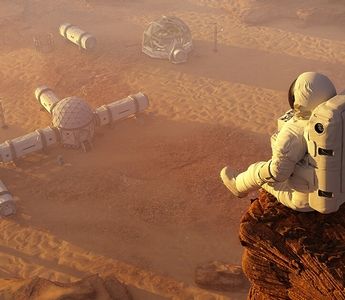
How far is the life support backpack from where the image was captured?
430 cm

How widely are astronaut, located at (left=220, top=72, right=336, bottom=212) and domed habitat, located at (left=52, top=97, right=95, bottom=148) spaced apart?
11865 millimetres

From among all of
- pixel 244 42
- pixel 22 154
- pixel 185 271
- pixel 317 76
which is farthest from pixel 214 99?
pixel 317 76

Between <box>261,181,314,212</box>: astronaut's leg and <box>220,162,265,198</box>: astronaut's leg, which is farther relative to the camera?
<box>220,162,265,198</box>: astronaut's leg

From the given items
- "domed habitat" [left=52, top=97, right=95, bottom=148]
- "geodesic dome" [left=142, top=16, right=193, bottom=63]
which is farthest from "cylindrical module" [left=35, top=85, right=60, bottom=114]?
"geodesic dome" [left=142, top=16, right=193, bottom=63]

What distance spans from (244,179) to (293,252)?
108 centimetres

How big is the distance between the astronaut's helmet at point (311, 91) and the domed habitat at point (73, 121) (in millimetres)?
A: 12246

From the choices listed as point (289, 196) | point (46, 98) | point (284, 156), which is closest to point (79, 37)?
point (46, 98)

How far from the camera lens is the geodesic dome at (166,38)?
75.4 ft

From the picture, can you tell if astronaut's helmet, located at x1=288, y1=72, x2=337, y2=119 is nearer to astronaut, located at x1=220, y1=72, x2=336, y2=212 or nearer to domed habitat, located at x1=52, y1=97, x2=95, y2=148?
astronaut, located at x1=220, y1=72, x2=336, y2=212

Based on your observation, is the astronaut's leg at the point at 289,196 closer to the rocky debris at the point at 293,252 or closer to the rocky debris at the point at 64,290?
the rocky debris at the point at 293,252

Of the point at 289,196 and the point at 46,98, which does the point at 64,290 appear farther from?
the point at 46,98

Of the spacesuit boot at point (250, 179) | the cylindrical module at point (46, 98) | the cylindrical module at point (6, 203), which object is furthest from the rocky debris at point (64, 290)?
the cylindrical module at point (46, 98)

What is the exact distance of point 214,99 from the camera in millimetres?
19688

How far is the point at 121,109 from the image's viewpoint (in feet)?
58.0
